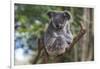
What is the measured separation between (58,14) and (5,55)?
642 mm

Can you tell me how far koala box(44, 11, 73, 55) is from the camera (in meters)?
1.81

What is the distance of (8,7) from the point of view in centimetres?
169

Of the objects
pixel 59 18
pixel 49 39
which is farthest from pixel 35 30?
pixel 59 18

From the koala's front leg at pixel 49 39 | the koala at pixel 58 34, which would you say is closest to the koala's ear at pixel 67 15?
the koala at pixel 58 34

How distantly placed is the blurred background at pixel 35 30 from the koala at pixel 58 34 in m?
0.04

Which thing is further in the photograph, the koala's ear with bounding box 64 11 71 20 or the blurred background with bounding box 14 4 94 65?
the koala's ear with bounding box 64 11 71 20

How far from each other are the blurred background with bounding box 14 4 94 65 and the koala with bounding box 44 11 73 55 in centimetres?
4

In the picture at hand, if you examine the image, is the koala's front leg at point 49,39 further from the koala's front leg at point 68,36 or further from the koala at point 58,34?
the koala's front leg at point 68,36

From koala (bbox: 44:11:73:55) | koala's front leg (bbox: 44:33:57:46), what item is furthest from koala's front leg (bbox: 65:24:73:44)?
koala's front leg (bbox: 44:33:57:46)

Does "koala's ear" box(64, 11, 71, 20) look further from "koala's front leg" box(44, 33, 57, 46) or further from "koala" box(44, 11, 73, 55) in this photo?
"koala's front leg" box(44, 33, 57, 46)

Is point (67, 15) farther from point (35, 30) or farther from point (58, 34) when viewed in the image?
point (35, 30)

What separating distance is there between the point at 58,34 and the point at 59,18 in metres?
0.16
